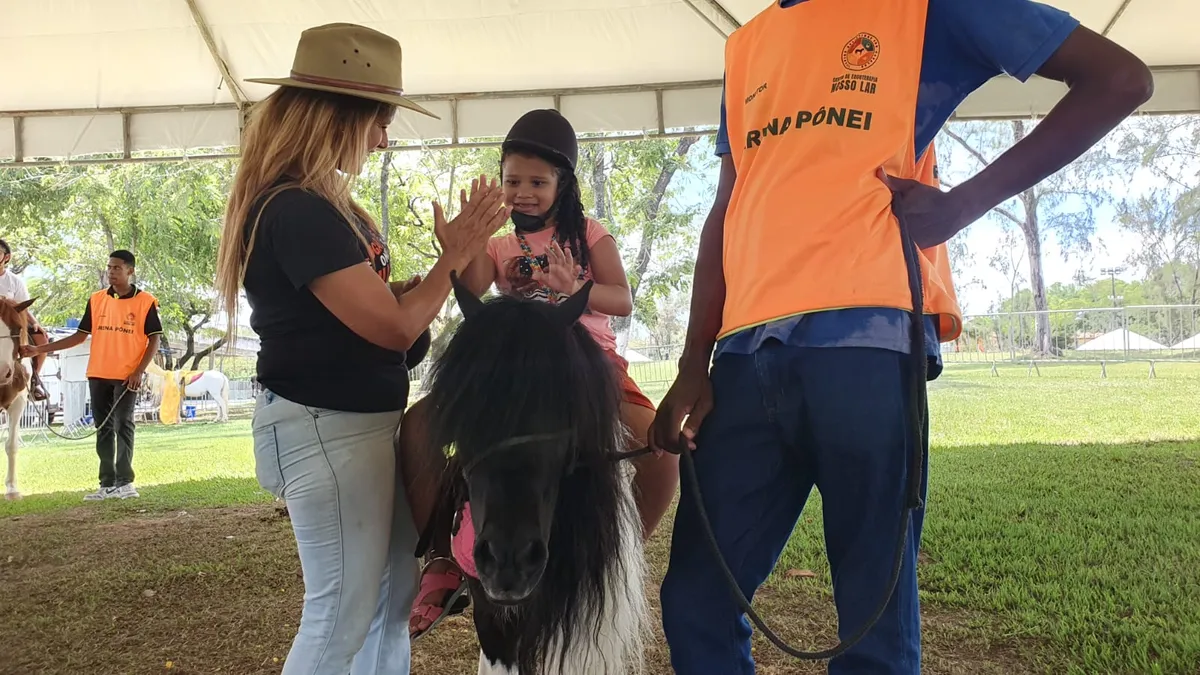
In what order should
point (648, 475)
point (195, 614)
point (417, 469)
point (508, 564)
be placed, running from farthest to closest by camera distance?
point (195, 614) → point (648, 475) → point (417, 469) → point (508, 564)

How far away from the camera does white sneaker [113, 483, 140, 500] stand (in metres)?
7.18

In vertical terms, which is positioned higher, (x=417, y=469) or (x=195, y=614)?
(x=417, y=469)

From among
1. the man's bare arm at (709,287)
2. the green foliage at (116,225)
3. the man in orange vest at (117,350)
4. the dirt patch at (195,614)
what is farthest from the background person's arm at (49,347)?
the green foliage at (116,225)

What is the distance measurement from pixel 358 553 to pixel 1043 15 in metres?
1.82

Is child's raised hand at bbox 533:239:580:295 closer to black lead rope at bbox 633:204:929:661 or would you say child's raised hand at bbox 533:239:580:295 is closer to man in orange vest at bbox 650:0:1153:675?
man in orange vest at bbox 650:0:1153:675

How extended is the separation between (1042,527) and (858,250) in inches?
161

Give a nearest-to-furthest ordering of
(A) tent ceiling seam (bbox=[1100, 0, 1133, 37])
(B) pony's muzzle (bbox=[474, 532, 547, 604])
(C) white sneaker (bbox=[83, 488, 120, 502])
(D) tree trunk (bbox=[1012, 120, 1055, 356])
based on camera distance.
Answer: (B) pony's muzzle (bbox=[474, 532, 547, 604])
(A) tent ceiling seam (bbox=[1100, 0, 1133, 37])
(C) white sneaker (bbox=[83, 488, 120, 502])
(D) tree trunk (bbox=[1012, 120, 1055, 356])

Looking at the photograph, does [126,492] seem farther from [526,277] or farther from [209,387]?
[209,387]

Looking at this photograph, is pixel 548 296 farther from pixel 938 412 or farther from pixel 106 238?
pixel 106 238

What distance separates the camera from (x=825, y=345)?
126 cm

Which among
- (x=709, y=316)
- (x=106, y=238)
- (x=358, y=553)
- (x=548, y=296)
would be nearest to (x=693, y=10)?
(x=548, y=296)

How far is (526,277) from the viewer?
7.80ft

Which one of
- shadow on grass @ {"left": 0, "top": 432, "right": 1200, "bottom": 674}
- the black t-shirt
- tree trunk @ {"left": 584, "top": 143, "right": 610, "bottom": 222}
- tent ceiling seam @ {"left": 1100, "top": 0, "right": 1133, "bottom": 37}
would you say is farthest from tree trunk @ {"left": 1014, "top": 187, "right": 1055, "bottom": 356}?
the black t-shirt

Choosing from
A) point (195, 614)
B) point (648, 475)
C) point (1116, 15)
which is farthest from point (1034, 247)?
point (195, 614)
